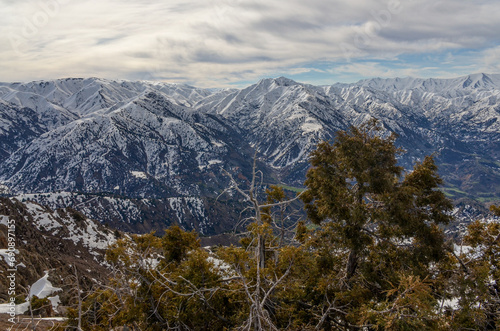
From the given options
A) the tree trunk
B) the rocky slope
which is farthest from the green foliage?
the rocky slope

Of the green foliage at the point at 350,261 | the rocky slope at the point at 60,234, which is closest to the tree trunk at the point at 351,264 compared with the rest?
the green foliage at the point at 350,261

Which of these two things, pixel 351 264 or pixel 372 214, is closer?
pixel 372 214

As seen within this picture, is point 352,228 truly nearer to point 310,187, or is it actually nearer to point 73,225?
point 310,187

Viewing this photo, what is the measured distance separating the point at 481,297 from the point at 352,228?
5684mm

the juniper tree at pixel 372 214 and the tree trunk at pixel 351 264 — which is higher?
the juniper tree at pixel 372 214

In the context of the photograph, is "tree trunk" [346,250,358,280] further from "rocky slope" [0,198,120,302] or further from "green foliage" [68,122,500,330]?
"rocky slope" [0,198,120,302]

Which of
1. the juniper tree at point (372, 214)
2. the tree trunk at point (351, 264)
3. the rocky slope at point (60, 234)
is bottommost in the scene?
the rocky slope at point (60, 234)

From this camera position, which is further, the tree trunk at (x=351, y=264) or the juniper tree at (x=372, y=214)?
the tree trunk at (x=351, y=264)

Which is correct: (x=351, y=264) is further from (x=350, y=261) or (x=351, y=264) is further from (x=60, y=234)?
(x=60, y=234)

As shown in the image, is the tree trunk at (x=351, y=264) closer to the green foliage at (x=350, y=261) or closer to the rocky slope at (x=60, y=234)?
the green foliage at (x=350, y=261)

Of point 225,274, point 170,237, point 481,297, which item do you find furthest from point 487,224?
point 170,237

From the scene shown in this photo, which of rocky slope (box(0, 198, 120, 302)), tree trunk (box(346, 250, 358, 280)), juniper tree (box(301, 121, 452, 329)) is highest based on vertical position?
juniper tree (box(301, 121, 452, 329))

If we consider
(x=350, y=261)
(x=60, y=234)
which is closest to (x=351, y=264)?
(x=350, y=261)

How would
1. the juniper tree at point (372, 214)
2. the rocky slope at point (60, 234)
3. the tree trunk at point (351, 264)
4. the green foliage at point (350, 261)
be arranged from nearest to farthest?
the green foliage at point (350, 261)
the juniper tree at point (372, 214)
the tree trunk at point (351, 264)
the rocky slope at point (60, 234)
